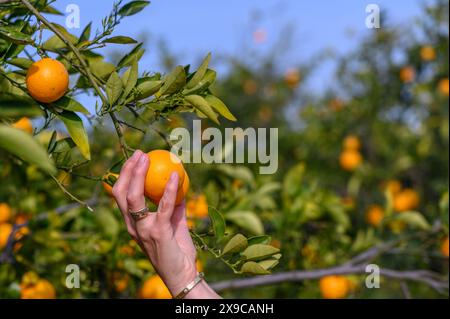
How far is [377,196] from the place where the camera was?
4152mm

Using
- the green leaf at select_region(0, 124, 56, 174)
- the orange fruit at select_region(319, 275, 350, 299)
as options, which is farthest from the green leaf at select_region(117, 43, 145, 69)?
the orange fruit at select_region(319, 275, 350, 299)

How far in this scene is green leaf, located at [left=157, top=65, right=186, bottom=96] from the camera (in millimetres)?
860

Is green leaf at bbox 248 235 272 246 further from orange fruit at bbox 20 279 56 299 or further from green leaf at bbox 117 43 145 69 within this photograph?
orange fruit at bbox 20 279 56 299

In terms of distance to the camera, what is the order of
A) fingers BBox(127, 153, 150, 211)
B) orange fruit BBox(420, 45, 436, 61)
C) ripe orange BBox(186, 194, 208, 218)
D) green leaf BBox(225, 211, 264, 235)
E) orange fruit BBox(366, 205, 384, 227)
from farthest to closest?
1. orange fruit BBox(420, 45, 436, 61)
2. orange fruit BBox(366, 205, 384, 227)
3. ripe orange BBox(186, 194, 208, 218)
4. green leaf BBox(225, 211, 264, 235)
5. fingers BBox(127, 153, 150, 211)

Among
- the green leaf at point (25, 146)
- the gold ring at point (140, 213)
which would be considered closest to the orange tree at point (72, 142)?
the green leaf at point (25, 146)

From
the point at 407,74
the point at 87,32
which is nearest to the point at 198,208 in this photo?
the point at 87,32

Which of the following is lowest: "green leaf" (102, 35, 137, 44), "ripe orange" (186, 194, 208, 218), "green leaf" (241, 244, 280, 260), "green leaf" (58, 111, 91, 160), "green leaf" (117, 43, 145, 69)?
"green leaf" (241, 244, 280, 260)

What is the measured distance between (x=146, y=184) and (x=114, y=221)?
874mm

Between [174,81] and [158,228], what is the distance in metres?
0.23

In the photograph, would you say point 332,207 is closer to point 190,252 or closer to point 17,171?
point 17,171

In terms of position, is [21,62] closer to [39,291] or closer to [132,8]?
[132,8]

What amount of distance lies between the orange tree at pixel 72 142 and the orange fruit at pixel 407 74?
2.77 m

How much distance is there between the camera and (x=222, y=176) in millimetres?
1887
